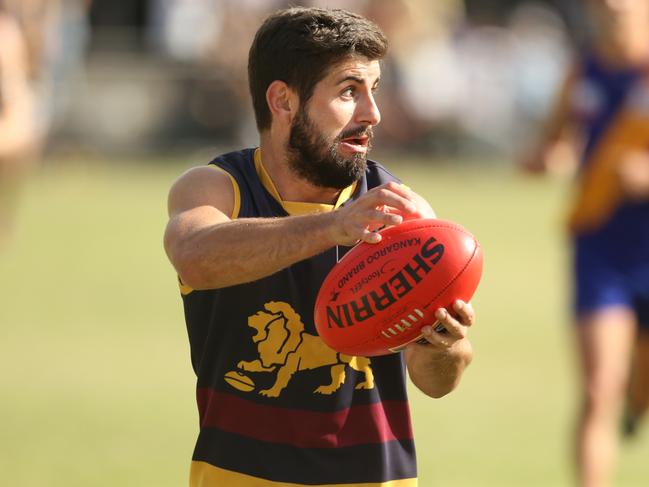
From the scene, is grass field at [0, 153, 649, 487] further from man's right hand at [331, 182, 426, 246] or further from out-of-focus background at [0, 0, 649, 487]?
man's right hand at [331, 182, 426, 246]

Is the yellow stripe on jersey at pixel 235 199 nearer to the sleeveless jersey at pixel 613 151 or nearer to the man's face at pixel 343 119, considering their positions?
the man's face at pixel 343 119

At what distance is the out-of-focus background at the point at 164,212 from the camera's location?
25.5 ft

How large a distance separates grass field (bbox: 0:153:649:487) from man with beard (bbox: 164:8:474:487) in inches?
118

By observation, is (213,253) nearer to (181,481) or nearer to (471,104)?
(181,481)

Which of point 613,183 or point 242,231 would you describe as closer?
point 242,231

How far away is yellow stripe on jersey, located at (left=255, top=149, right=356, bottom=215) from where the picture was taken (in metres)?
3.98

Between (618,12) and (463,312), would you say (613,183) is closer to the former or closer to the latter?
(618,12)

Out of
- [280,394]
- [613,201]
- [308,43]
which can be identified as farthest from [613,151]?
[280,394]

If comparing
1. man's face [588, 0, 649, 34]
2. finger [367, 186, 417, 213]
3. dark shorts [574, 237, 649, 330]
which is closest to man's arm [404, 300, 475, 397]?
finger [367, 186, 417, 213]

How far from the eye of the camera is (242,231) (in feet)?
11.9

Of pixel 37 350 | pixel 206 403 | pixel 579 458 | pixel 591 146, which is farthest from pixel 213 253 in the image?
pixel 37 350

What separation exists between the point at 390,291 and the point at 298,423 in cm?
50

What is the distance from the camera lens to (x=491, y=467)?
23.9 ft

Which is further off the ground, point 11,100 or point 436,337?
point 11,100
